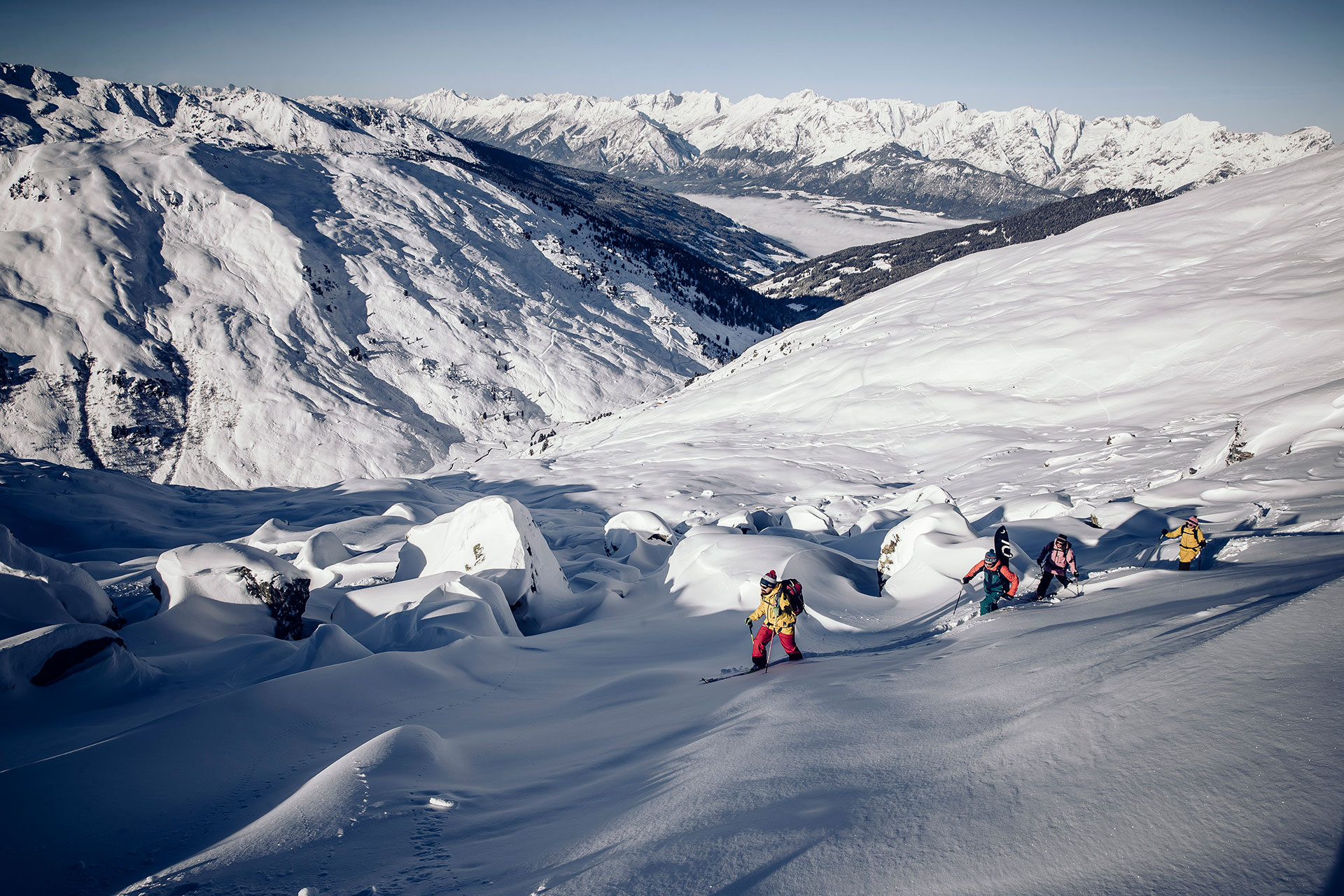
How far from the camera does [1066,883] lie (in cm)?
270

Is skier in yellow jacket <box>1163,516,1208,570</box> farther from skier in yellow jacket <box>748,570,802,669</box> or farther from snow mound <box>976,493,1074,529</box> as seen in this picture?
snow mound <box>976,493,1074,529</box>

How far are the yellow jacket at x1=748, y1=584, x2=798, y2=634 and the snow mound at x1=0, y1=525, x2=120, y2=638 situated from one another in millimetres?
11234

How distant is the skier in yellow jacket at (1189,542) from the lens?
8805mm

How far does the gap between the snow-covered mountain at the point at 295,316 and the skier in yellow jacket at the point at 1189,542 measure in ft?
185

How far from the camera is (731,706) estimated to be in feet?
22.3

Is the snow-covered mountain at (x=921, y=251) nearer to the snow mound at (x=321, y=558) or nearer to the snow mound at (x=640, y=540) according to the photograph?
the snow mound at (x=640, y=540)

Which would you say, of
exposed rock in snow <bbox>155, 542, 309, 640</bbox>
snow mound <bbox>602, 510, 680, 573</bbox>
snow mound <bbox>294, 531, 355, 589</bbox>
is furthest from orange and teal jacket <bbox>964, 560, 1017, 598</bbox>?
snow mound <bbox>294, 531, 355, 589</bbox>

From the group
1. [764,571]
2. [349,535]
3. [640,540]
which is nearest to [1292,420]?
[764,571]

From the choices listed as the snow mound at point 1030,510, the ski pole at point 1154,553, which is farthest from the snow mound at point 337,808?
the snow mound at point 1030,510

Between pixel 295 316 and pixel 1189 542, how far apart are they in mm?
75680

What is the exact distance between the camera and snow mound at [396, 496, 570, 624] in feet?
45.9

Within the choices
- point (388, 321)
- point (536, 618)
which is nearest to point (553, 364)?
point (388, 321)

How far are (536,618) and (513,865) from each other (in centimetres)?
1033

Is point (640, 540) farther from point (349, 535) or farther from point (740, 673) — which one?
point (740, 673)
